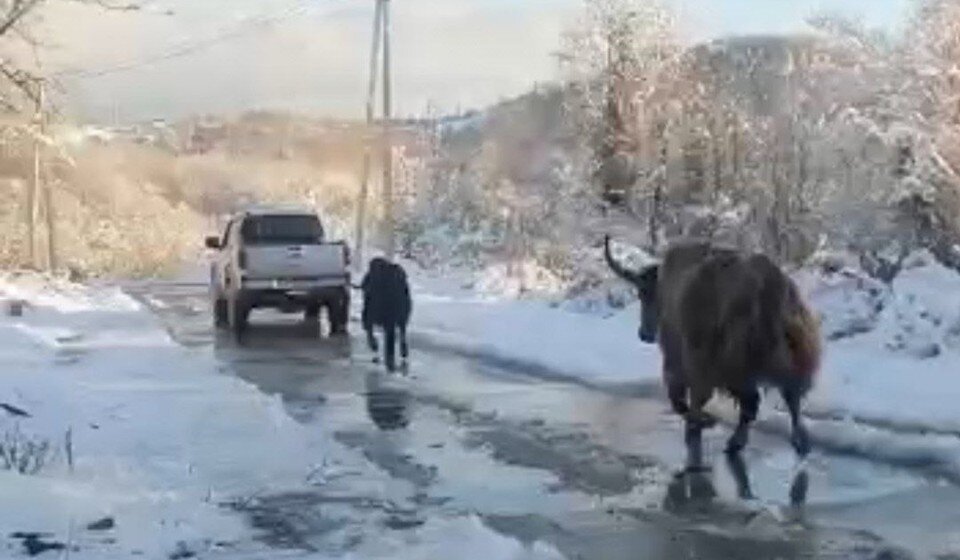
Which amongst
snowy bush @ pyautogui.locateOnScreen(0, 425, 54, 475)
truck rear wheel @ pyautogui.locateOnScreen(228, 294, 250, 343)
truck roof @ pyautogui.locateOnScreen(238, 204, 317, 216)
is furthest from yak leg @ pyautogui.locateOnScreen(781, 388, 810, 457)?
truck roof @ pyautogui.locateOnScreen(238, 204, 317, 216)

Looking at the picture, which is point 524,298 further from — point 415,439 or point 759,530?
point 759,530

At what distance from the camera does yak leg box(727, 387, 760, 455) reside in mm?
13039

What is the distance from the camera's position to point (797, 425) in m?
12.9

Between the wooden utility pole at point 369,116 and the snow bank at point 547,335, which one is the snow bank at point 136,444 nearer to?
the snow bank at point 547,335

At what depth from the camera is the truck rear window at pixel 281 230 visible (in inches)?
1232

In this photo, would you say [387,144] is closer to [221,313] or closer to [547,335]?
[221,313]

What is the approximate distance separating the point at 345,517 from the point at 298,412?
6397 millimetres

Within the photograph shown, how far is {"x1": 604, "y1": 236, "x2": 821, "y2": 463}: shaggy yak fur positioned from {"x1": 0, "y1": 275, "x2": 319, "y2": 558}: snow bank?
311 centimetres

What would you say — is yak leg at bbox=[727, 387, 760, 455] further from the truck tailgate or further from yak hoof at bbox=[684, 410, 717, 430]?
the truck tailgate

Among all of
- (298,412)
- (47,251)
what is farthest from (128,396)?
(47,251)

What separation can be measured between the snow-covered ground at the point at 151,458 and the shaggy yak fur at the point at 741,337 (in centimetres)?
270

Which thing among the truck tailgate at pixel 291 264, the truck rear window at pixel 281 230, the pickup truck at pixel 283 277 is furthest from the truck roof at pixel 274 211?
the truck tailgate at pixel 291 264

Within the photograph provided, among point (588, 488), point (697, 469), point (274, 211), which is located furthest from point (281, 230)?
point (588, 488)

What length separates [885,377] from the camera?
58.2 feet
